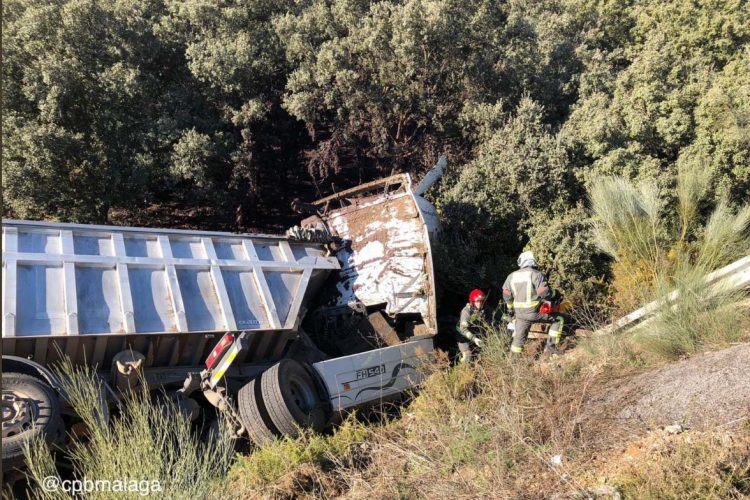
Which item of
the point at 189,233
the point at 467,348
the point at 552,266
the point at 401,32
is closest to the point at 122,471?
the point at 189,233

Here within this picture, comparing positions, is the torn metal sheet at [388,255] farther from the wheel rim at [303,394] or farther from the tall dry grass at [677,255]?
the tall dry grass at [677,255]

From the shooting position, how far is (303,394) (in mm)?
5359

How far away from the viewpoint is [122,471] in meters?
2.88

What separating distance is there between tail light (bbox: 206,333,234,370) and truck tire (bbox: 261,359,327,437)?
438 mm

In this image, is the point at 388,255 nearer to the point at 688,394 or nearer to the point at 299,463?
the point at 299,463

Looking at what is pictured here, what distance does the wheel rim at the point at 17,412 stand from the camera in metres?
4.03

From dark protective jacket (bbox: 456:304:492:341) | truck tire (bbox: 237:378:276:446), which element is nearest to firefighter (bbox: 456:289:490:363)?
dark protective jacket (bbox: 456:304:492:341)

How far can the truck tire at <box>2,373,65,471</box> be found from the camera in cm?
397

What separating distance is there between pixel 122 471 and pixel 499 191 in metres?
6.91

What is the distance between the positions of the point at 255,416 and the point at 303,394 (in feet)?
1.79

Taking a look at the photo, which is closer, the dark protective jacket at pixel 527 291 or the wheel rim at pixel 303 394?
the wheel rim at pixel 303 394

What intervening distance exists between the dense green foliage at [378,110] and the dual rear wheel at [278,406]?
3.15m

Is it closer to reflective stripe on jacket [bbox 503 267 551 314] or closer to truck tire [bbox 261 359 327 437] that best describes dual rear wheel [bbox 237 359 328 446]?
truck tire [bbox 261 359 327 437]

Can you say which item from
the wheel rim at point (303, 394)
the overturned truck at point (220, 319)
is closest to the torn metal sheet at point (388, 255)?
the overturned truck at point (220, 319)
